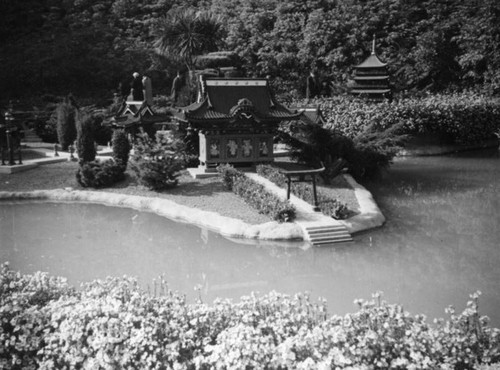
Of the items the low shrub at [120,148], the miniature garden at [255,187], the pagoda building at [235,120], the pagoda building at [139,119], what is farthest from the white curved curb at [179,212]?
the pagoda building at [139,119]

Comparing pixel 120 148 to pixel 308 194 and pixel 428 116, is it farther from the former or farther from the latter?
pixel 428 116

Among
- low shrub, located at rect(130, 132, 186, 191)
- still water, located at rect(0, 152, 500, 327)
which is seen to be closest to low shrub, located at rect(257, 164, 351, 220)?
still water, located at rect(0, 152, 500, 327)

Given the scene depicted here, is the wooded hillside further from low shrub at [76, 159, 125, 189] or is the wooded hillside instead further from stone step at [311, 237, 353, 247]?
stone step at [311, 237, 353, 247]

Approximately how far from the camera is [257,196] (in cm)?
1764

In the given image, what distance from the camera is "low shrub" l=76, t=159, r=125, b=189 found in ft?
68.3

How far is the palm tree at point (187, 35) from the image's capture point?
118 ft

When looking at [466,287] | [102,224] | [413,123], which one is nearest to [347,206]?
[466,287]

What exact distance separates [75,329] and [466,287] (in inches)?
317

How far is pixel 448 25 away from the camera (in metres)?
39.6

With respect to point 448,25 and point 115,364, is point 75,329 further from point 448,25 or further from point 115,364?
point 448,25

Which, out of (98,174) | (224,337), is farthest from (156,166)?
(224,337)

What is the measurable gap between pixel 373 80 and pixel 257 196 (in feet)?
62.9

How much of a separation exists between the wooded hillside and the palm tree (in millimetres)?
1475

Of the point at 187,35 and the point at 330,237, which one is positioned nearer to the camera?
the point at 330,237
